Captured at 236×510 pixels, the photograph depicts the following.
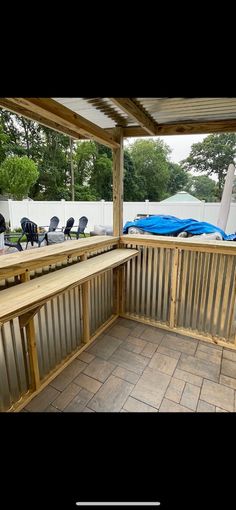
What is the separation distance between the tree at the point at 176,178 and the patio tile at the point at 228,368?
22470 millimetres

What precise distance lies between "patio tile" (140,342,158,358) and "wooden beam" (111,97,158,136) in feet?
7.22

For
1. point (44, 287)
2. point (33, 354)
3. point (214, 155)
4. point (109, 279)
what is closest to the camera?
point (44, 287)

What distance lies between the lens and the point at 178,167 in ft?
77.9

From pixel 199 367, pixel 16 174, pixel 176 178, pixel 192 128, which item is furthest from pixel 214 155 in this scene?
pixel 199 367

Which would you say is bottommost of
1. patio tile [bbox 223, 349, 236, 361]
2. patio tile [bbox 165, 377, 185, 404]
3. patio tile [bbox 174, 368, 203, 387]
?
patio tile [bbox 223, 349, 236, 361]

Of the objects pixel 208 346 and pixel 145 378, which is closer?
pixel 145 378

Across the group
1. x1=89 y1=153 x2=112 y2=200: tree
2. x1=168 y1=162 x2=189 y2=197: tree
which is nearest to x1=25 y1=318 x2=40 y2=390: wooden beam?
x1=89 y1=153 x2=112 y2=200: tree

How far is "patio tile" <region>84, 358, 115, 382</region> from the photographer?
2.17m

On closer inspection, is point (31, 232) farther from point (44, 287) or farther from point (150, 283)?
point (44, 287)

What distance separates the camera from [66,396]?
1941mm

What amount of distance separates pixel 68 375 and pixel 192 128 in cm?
265

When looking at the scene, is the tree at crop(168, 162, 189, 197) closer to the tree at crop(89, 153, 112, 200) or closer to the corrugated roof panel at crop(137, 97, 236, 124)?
the tree at crop(89, 153, 112, 200)
